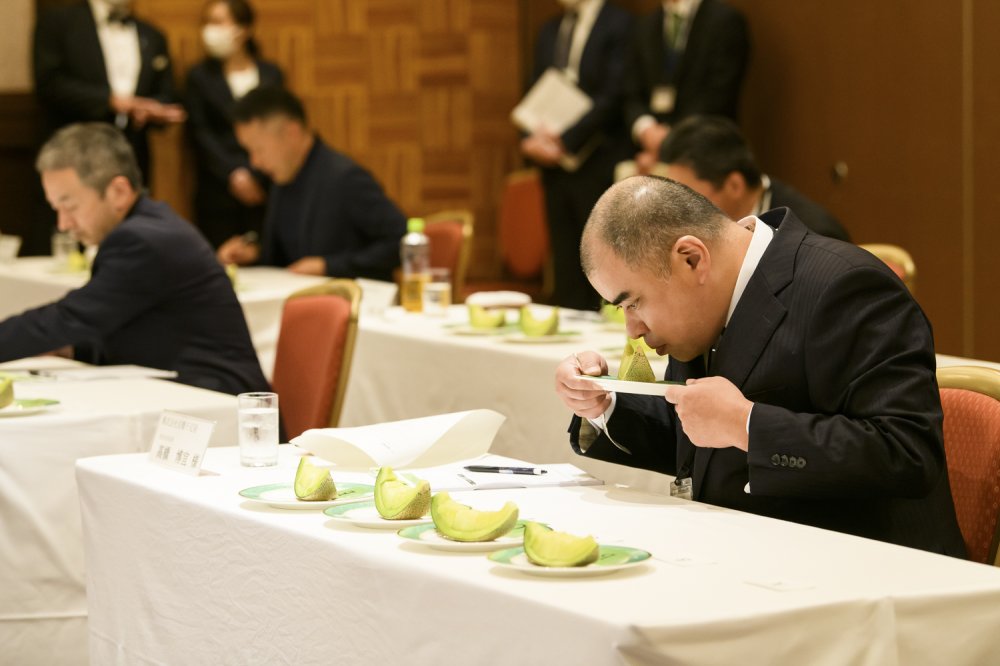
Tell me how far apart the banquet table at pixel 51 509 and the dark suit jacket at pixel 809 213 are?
5.82 feet

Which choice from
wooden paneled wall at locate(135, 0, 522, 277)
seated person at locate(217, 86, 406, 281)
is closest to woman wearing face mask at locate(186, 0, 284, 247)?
wooden paneled wall at locate(135, 0, 522, 277)

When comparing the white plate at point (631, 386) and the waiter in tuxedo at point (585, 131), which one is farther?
the waiter in tuxedo at point (585, 131)

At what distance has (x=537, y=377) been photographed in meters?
3.58

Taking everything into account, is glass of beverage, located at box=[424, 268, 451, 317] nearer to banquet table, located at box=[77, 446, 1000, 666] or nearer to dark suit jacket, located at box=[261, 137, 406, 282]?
dark suit jacket, located at box=[261, 137, 406, 282]

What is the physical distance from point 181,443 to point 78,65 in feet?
17.6

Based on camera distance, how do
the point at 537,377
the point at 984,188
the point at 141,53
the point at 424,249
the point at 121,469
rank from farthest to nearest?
1. the point at 141,53
2. the point at 984,188
3. the point at 424,249
4. the point at 537,377
5. the point at 121,469

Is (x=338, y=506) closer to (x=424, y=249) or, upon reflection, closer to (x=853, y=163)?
(x=424, y=249)

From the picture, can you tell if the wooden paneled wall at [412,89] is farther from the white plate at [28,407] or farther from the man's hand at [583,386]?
the man's hand at [583,386]

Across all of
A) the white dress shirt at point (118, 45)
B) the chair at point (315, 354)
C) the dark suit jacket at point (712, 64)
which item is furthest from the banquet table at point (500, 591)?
the white dress shirt at point (118, 45)

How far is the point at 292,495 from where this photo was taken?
83.0 inches

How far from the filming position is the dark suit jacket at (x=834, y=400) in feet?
6.15

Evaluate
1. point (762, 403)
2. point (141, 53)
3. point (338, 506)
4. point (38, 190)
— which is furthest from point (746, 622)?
point (38, 190)

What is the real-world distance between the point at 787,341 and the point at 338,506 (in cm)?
67

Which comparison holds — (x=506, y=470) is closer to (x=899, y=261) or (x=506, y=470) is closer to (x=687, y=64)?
(x=899, y=261)
